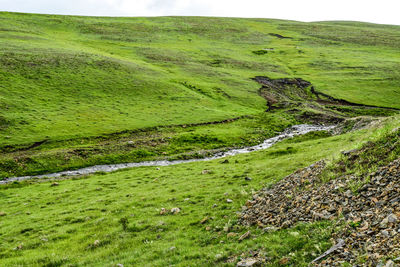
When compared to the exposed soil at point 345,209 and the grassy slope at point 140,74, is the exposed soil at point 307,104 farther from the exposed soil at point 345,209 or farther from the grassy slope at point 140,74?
the exposed soil at point 345,209

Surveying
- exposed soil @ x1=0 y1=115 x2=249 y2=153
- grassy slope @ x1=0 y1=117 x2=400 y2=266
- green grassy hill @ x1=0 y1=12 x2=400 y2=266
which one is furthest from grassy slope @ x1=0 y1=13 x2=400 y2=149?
grassy slope @ x1=0 y1=117 x2=400 y2=266

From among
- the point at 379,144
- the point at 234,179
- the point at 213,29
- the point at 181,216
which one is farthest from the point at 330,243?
the point at 213,29

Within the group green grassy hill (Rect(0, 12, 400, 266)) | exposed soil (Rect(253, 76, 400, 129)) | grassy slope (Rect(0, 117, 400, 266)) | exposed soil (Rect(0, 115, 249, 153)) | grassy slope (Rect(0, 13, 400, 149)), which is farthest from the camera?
exposed soil (Rect(253, 76, 400, 129))

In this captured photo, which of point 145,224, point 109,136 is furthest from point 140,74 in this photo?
point 145,224

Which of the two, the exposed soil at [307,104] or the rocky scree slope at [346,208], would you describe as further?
the exposed soil at [307,104]

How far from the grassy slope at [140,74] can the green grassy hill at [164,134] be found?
1.82 feet

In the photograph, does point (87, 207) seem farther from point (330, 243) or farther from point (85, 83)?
point (85, 83)

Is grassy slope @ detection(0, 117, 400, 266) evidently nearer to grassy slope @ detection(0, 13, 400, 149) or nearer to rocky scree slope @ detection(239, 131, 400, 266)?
rocky scree slope @ detection(239, 131, 400, 266)

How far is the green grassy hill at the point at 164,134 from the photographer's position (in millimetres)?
15062

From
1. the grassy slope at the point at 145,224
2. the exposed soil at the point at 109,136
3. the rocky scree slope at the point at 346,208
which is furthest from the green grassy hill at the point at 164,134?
the rocky scree slope at the point at 346,208

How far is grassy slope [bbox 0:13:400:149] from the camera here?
6162 cm

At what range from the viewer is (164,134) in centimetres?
5800

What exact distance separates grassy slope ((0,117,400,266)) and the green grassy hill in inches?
3.9

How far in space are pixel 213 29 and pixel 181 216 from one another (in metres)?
194
